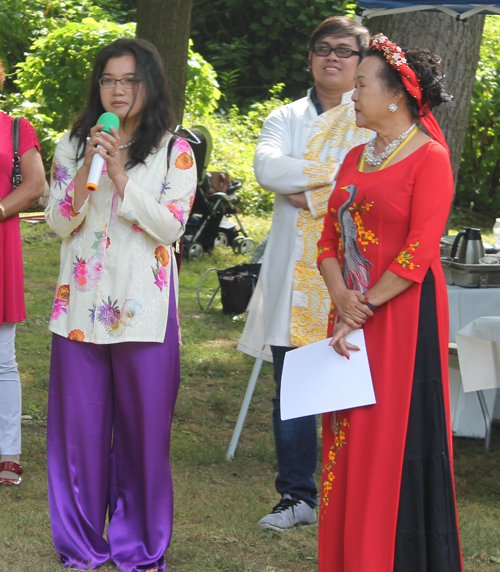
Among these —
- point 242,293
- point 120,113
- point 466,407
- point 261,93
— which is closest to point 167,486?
point 120,113

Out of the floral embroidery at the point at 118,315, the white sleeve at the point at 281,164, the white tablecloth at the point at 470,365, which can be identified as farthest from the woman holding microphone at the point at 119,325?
the white tablecloth at the point at 470,365

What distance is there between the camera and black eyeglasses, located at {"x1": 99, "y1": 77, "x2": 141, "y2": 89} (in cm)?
263

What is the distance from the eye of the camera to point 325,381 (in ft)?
7.86

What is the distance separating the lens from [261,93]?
16781 millimetres

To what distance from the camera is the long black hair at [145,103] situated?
8.71 ft

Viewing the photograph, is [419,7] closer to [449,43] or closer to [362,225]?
[449,43]

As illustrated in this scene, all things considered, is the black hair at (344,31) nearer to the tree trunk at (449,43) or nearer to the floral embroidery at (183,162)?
the floral embroidery at (183,162)

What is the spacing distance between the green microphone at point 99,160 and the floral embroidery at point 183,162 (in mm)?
249

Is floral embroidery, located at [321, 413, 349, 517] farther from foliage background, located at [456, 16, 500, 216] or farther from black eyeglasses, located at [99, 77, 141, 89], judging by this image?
foliage background, located at [456, 16, 500, 216]

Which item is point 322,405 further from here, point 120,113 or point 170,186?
point 120,113

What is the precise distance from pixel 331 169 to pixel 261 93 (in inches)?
563

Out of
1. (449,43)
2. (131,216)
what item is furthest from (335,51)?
(449,43)

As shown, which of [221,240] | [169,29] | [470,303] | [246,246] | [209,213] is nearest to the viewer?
[470,303]

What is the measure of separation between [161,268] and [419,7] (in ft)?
7.90
